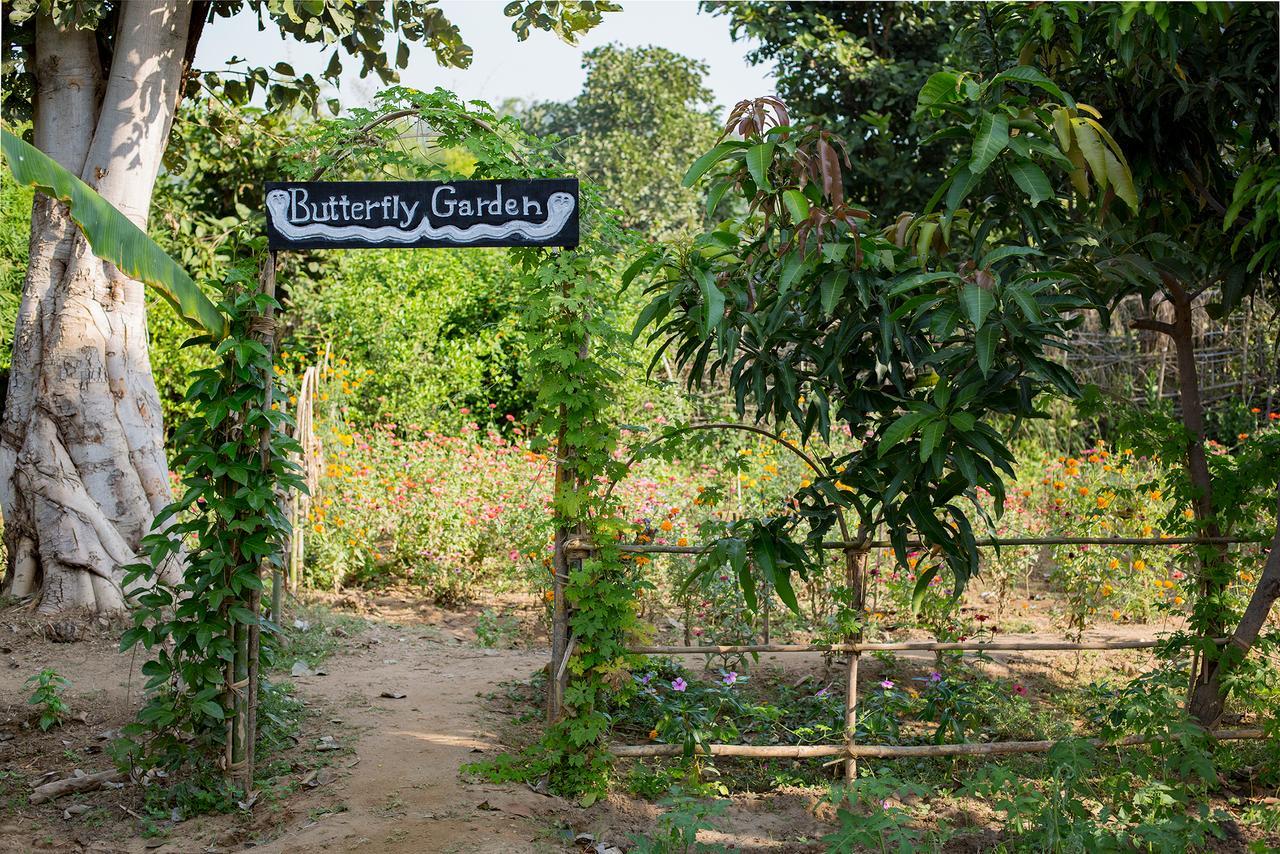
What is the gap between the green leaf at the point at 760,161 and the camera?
141 inches

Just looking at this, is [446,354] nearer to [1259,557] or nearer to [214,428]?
[214,428]

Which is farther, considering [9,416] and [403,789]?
[9,416]

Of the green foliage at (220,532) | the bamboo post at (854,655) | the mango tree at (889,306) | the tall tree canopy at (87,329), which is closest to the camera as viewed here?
the mango tree at (889,306)

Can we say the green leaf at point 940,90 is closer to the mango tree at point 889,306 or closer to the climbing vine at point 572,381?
the mango tree at point 889,306

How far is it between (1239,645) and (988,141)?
2.52m

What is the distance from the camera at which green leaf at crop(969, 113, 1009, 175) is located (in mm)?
3342

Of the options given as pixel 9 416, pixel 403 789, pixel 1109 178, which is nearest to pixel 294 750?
pixel 403 789

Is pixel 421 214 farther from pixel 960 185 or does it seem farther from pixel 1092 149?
pixel 1092 149

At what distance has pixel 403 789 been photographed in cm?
410

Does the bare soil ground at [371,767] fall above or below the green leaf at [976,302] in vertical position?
Result: below

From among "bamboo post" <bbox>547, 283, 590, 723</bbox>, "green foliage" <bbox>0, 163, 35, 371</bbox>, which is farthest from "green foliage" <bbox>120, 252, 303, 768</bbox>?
"green foliage" <bbox>0, 163, 35, 371</bbox>

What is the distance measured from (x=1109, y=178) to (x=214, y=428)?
11.2 feet

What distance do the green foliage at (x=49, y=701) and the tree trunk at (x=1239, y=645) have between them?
5.04m

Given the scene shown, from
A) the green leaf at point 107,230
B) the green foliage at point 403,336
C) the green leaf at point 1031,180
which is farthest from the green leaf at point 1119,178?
the green foliage at point 403,336
